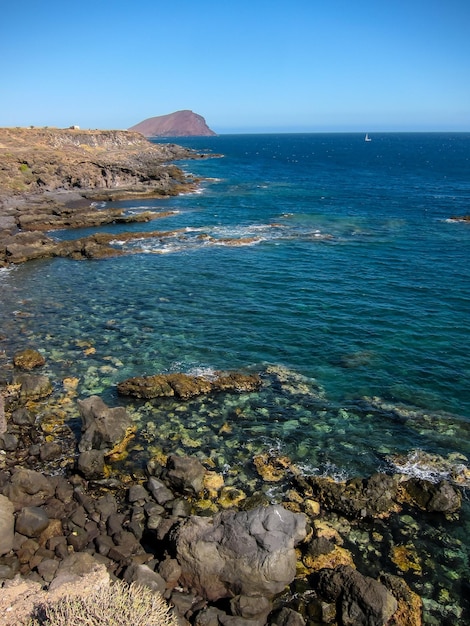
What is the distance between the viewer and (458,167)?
15675 centimetres

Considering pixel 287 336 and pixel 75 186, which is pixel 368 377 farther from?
pixel 75 186

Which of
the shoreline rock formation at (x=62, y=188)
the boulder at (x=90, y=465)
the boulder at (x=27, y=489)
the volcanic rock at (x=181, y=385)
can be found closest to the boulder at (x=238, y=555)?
the boulder at (x=90, y=465)

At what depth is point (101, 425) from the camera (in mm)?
22797

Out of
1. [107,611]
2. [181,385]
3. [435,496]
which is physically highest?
[107,611]

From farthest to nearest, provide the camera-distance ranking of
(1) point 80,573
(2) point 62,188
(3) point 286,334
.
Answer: (2) point 62,188, (3) point 286,334, (1) point 80,573

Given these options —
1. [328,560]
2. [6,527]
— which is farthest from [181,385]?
[328,560]

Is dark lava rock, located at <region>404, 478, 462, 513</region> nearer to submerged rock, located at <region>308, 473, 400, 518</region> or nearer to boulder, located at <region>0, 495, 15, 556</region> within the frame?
submerged rock, located at <region>308, 473, 400, 518</region>

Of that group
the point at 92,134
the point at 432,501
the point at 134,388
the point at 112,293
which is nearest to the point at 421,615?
the point at 432,501

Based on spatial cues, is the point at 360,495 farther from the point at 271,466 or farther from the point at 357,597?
the point at 357,597

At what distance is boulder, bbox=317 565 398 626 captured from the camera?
14164mm

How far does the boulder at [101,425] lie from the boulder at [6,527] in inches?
207

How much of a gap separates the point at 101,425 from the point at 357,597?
13699 mm

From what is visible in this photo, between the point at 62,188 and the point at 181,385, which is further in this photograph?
the point at 62,188

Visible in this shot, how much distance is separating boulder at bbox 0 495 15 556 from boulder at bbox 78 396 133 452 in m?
5.25
